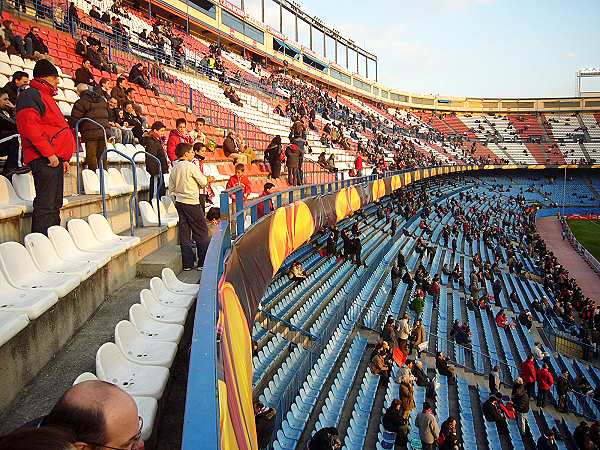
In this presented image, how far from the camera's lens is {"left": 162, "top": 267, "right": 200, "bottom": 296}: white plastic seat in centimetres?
427


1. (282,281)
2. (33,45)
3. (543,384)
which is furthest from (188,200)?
(543,384)

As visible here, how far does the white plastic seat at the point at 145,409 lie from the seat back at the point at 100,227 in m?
2.52

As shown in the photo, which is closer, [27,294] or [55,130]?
[27,294]

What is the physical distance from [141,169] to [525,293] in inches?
635

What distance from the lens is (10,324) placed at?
232cm

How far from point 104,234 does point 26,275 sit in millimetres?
1495

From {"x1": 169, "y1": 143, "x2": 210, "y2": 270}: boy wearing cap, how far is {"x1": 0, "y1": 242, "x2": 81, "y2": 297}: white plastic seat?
191 centimetres

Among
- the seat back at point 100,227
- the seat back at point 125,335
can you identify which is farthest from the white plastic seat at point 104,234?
the seat back at point 125,335

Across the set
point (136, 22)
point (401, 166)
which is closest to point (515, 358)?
point (401, 166)

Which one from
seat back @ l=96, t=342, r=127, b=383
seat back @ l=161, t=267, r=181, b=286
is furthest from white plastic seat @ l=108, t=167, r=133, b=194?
seat back @ l=96, t=342, r=127, b=383

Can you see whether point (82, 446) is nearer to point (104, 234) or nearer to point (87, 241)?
point (87, 241)

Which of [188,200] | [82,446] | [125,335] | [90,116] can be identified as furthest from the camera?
[90,116]

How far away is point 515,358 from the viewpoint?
1235 cm

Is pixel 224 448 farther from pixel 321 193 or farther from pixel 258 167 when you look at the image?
pixel 258 167
